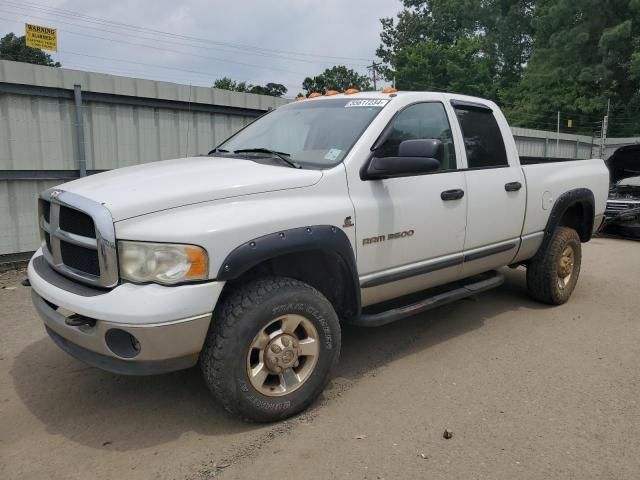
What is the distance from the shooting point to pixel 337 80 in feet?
197

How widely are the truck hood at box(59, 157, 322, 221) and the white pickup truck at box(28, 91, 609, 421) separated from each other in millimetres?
11

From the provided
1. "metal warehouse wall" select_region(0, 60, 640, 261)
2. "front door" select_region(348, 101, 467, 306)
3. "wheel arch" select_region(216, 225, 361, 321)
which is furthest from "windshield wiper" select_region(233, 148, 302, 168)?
"metal warehouse wall" select_region(0, 60, 640, 261)

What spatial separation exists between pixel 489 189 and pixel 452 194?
536mm

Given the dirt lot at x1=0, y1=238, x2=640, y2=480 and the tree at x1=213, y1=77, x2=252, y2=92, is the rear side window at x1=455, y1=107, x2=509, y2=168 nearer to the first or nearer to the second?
the dirt lot at x1=0, y1=238, x2=640, y2=480

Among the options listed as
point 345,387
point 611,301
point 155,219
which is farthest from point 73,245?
point 611,301

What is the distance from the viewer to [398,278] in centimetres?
363

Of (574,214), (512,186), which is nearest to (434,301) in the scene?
(512,186)

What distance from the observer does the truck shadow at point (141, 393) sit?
2.96 metres

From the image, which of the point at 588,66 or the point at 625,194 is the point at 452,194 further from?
the point at 588,66

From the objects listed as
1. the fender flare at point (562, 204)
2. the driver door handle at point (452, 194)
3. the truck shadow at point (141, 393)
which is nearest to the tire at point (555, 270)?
the fender flare at point (562, 204)

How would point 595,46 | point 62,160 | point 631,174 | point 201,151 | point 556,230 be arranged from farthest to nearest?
1. point 595,46
2. point 631,174
3. point 201,151
4. point 62,160
5. point 556,230

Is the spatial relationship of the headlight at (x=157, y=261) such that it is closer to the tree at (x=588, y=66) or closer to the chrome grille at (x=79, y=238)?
the chrome grille at (x=79, y=238)

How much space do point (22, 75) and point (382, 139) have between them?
494cm

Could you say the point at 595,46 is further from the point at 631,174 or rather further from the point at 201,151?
the point at 201,151
